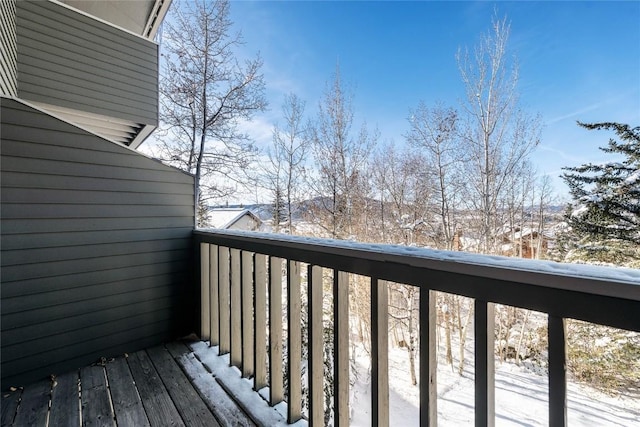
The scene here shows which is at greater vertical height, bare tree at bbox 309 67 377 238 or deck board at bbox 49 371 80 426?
bare tree at bbox 309 67 377 238

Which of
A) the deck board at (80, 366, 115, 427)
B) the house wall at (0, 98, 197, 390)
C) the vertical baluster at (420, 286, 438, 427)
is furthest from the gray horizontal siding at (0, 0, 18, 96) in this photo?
the vertical baluster at (420, 286, 438, 427)

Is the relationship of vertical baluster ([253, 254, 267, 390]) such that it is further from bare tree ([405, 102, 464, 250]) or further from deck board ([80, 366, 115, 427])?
bare tree ([405, 102, 464, 250])

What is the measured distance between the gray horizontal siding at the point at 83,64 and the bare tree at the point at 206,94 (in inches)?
156

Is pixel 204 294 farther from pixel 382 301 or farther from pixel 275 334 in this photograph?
pixel 382 301

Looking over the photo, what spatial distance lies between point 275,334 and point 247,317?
34 centimetres

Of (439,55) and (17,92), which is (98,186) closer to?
(17,92)

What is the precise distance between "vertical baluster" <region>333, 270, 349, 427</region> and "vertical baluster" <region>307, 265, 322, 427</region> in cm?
13

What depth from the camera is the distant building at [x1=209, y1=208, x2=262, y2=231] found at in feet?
32.4

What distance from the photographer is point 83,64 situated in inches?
161

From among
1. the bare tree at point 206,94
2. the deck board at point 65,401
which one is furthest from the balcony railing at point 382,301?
the bare tree at point 206,94

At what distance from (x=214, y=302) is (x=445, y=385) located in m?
6.41

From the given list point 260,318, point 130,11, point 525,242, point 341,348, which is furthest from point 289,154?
point 341,348

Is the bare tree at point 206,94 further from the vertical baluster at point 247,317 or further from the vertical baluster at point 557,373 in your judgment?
the vertical baluster at point 557,373

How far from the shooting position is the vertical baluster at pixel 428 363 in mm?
1044
